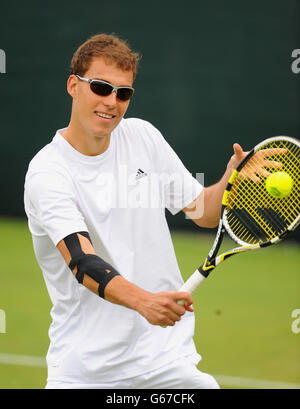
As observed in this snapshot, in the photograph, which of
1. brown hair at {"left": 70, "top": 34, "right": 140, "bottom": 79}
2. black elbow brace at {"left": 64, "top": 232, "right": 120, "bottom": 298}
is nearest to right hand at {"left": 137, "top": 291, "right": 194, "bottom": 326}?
black elbow brace at {"left": 64, "top": 232, "right": 120, "bottom": 298}

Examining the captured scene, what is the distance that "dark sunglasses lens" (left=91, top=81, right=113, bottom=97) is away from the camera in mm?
3189

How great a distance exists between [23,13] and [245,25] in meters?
2.97

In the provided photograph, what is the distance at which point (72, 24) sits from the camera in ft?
33.6

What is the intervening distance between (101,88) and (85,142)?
0.73ft

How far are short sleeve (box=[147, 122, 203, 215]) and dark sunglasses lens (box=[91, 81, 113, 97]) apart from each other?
331mm

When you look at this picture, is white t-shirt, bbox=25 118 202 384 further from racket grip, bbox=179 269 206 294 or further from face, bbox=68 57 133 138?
racket grip, bbox=179 269 206 294

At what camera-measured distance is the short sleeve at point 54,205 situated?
115 inches

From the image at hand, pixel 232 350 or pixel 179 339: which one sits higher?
pixel 179 339

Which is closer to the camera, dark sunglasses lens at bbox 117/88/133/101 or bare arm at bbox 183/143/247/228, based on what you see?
dark sunglasses lens at bbox 117/88/133/101

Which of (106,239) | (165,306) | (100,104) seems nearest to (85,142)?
(100,104)

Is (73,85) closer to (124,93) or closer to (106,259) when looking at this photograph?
(124,93)

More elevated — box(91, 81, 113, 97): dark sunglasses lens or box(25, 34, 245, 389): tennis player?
box(91, 81, 113, 97): dark sunglasses lens
